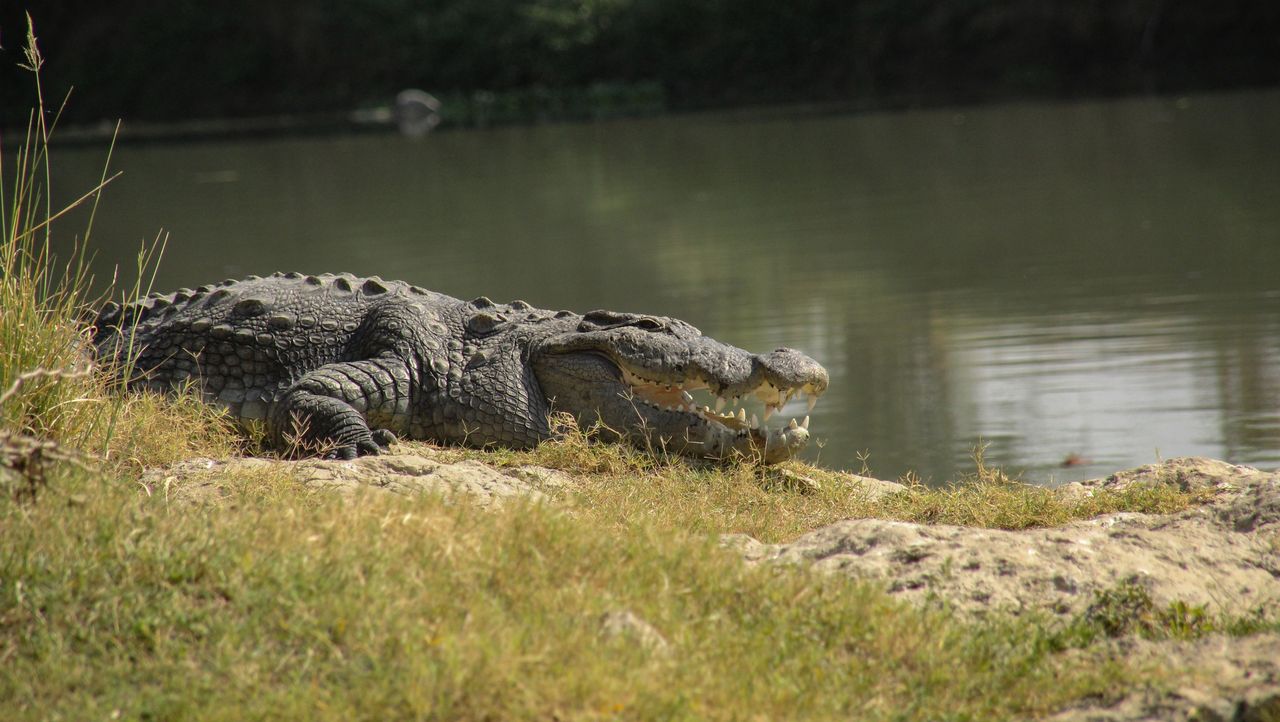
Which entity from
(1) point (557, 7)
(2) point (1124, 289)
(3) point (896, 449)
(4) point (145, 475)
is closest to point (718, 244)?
(2) point (1124, 289)

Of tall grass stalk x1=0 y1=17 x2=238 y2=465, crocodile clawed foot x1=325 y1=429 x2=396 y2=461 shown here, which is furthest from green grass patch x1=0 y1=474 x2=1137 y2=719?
crocodile clawed foot x1=325 y1=429 x2=396 y2=461

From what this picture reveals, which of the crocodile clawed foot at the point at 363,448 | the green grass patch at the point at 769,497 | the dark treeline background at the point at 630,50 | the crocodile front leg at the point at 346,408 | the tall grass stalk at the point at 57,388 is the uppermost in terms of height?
the dark treeline background at the point at 630,50

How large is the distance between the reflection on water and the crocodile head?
735mm

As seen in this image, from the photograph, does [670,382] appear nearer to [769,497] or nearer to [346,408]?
[769,497]

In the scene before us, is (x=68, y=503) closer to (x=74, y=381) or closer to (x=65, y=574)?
(x=65, y=574)

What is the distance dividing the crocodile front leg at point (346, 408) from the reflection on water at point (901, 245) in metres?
2.03

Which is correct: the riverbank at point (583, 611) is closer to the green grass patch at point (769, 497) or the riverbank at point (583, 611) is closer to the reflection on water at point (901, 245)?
the green grass patch at point (769, 497)

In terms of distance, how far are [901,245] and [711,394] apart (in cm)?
840

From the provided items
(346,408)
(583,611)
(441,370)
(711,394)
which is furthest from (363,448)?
(583,611)

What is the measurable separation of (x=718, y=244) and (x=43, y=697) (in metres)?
11.7

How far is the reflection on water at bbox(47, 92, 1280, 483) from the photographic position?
25.5 feet

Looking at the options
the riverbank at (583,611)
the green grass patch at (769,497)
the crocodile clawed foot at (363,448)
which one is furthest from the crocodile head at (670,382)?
the riverbank at (583,611)

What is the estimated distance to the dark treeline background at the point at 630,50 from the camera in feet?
105

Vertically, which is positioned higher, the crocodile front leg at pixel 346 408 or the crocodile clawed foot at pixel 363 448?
the crocodile front leg at pixel 346 408
